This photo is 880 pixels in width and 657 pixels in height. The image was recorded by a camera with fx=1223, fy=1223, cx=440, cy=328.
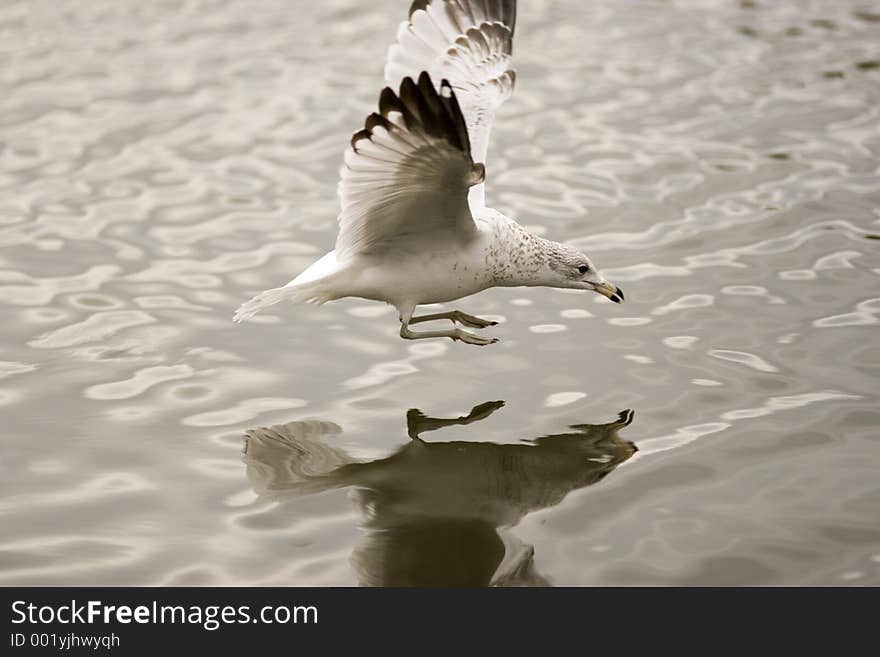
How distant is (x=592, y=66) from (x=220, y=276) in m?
6.55

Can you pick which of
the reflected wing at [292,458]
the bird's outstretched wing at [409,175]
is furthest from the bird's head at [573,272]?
the reflected wing at [292,458]

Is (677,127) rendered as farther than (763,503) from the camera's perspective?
Yes

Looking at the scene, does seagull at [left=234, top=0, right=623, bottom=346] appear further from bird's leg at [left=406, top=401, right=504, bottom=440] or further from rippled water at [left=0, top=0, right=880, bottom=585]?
rippled water at [left=0, top=0, right=880, bottom=585]

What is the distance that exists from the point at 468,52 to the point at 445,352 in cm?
181

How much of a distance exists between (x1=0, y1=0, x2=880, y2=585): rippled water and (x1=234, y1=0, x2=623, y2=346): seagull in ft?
1.79

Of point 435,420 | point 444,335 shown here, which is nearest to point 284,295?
point 444,335

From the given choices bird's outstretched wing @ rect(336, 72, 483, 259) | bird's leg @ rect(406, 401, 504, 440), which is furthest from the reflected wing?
bird's outstretched wing @ rect(336, 72, 483, 259)

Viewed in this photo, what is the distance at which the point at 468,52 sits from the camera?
7.37 m

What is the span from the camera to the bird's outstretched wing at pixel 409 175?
5340mm

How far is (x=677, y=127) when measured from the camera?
11.5 m

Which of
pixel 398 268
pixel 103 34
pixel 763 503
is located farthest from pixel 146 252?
pixel 103 34

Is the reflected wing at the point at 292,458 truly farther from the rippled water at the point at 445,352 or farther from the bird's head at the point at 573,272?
the bird's head at the point at 573,272

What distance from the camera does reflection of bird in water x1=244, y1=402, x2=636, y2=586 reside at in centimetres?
503
